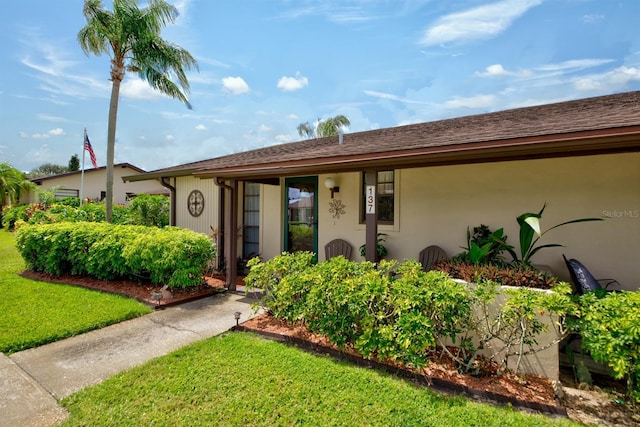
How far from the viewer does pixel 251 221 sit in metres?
8.27

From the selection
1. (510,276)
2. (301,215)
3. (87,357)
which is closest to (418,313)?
(510,276)

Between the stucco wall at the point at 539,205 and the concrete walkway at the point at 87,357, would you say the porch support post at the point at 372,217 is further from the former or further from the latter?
the concrete walkway at the point at 87,357

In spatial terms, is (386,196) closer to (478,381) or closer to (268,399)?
(478,381)

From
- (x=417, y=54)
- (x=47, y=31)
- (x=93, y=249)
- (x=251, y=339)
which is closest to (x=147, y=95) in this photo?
(x=47, y=31)

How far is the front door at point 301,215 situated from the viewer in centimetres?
722

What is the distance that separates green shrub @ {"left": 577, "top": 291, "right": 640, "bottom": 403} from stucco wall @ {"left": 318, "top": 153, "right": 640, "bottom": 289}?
7.48 ft

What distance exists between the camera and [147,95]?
10.8 meters

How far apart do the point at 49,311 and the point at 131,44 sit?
28.3 feet

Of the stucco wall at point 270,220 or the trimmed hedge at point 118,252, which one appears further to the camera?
the stucco wall at point 270,220

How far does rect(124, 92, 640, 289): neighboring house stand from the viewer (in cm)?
379

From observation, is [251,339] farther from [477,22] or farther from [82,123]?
[82,123]

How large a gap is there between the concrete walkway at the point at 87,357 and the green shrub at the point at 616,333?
161 inches

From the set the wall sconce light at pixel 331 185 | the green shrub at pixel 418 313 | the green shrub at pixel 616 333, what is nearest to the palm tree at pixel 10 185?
the wall sconce light at pixel 331 185

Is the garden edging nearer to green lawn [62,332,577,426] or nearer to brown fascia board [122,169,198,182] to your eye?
green lawn [62,332,577,426]
